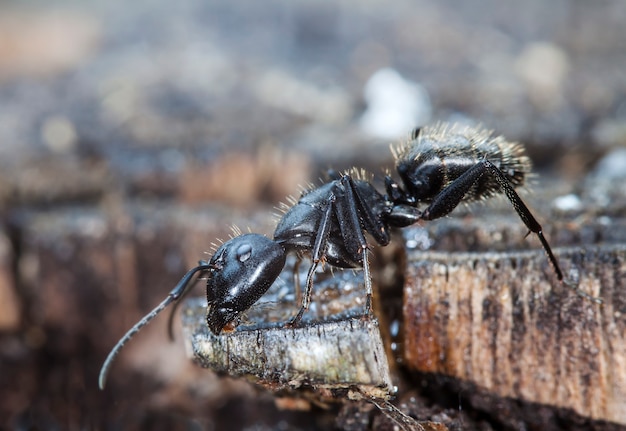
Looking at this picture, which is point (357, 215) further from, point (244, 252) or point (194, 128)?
point (194, 128)

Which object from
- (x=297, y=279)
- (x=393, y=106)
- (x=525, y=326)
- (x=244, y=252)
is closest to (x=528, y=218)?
(x=525, y=326)

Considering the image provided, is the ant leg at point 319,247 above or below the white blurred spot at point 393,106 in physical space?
below

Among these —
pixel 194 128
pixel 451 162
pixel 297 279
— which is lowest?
pixel 297 279

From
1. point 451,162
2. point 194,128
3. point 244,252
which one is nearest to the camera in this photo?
point 244,252

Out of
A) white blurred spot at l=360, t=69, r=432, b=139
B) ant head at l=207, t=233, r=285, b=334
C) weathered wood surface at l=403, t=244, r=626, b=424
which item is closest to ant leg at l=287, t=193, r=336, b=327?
ant head at l=207, t=233, r=285, b=334

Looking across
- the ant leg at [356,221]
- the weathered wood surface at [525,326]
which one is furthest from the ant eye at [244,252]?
the weathered wood surface at [525,326]

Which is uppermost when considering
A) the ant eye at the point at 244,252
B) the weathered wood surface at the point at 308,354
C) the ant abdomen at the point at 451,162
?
the ant abdomen at the point at 451,162

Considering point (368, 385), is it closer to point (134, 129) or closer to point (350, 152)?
point (350, 152)

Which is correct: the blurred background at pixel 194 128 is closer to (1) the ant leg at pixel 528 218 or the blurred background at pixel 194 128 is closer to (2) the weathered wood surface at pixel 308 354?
(2) the weathered wood surface at pixel 308 354
